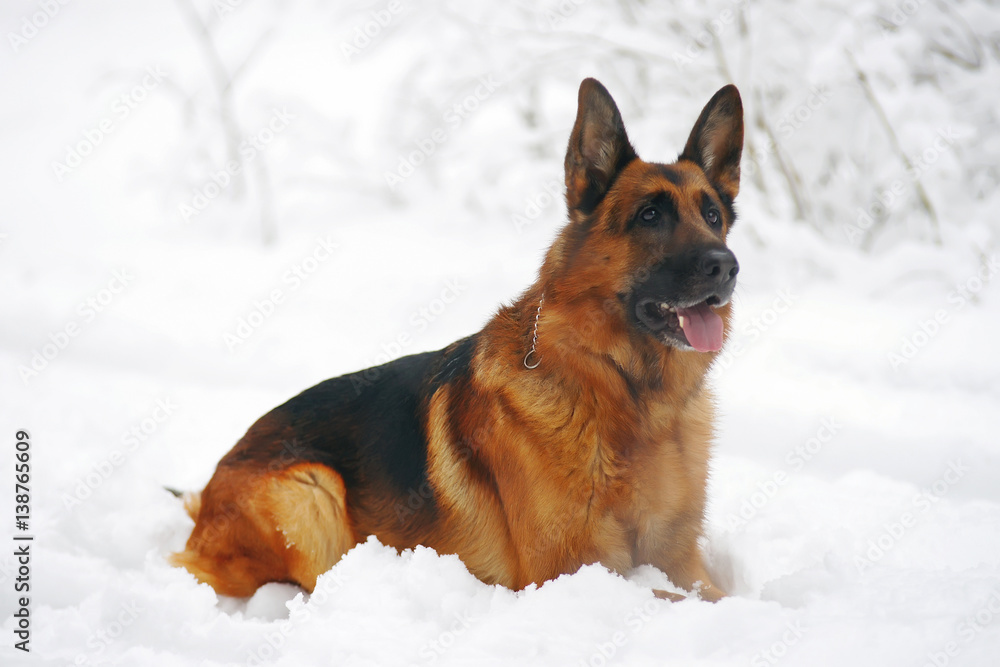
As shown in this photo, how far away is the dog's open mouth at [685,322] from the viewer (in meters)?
2.61

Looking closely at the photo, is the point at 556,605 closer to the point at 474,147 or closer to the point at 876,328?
the point at 876,328

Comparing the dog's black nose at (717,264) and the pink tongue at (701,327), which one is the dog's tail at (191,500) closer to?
the pink tongue at (701,327)

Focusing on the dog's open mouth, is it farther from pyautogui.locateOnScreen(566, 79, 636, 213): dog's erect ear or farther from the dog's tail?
the dog's tail

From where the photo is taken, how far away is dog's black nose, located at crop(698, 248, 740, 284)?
2.48m

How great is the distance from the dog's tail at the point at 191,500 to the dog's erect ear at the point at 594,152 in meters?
2.41

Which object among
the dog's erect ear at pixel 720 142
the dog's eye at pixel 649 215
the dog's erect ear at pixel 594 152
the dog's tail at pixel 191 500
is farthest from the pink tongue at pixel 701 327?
the dog's tail at pixel 191 500

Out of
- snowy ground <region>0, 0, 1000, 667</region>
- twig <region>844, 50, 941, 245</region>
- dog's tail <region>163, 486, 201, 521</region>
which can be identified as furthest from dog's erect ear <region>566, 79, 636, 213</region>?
twig <region>844, 50, 941, 245</region>

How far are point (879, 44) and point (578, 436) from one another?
5234mm

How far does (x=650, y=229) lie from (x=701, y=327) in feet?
1.40

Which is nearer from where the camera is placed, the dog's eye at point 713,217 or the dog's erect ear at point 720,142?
the dog's eye at point 713,217

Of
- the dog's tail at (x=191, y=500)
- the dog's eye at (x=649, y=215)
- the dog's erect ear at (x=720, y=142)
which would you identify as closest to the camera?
the dog's eye at (x=649, y=215)

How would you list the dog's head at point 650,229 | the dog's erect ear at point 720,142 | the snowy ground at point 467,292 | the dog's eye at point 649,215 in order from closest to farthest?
the snowy ground at point 467,292 < the dog's head at point 650,229 < the dog's eye at point 649,215 < the dog's erect ear at point 720,142

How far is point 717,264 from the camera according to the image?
8.14 feet

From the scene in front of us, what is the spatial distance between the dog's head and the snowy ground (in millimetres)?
993
